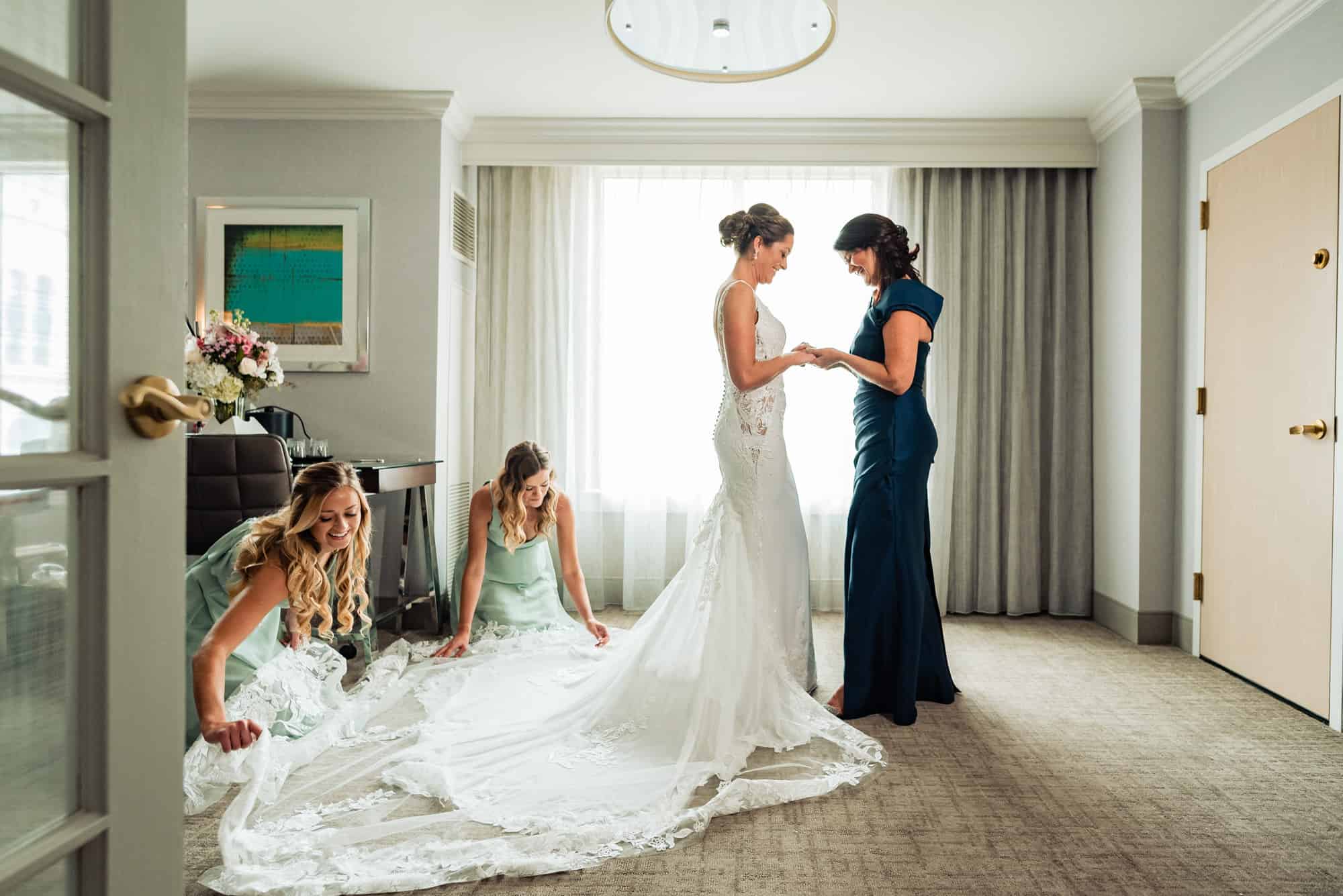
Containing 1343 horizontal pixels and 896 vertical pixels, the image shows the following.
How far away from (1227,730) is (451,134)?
13.6 feet

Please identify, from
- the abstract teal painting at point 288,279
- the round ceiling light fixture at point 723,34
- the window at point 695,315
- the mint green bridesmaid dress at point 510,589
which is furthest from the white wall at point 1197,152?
the abstract teal painting at point 288,279

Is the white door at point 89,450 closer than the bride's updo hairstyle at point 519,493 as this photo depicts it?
Yes

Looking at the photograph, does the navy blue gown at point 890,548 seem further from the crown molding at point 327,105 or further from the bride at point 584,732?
the crown molding at point 327,105

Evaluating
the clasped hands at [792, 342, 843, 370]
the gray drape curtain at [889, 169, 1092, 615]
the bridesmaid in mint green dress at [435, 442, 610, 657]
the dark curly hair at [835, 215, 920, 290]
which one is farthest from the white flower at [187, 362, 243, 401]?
the gray drape curtain at [889, 169, 1092, 615]

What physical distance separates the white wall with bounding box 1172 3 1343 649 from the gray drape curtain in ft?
2.17

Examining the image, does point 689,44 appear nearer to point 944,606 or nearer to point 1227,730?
point 1227,730

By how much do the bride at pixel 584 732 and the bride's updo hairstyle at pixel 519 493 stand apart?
1.34 ft

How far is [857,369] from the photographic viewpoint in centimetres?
281

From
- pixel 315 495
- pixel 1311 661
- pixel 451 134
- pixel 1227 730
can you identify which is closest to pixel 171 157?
pixel 315 495

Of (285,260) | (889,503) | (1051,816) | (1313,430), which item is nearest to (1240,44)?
(1313,430)

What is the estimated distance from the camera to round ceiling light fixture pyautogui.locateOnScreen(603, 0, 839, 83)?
2.49m

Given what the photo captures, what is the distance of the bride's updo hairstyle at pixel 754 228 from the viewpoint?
2756mm

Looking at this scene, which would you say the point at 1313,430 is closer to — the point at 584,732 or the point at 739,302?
the point at 739,302

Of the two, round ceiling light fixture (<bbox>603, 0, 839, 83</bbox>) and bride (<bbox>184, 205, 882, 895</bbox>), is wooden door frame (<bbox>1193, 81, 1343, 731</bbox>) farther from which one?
round ceiling light fixture (<bbox>603, 0, 839, 83</bbox>)
